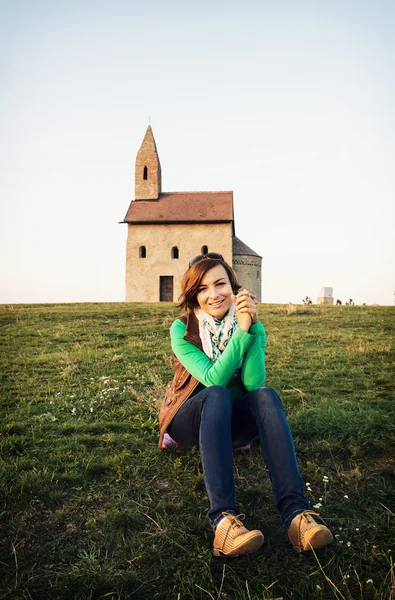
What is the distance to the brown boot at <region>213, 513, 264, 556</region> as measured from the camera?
2.12m

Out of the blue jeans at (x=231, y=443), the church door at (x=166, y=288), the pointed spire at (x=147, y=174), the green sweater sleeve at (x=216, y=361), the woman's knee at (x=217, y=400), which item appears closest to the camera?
the blue jeans at (x=231, y=443)

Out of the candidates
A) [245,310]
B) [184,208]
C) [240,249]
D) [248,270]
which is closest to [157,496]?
[245,310]

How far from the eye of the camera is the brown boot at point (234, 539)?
2.12m

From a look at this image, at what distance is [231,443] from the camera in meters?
2.54

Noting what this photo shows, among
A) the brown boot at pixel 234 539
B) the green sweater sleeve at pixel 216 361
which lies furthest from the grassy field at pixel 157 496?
the green sweater sleeve at pixel 216 361

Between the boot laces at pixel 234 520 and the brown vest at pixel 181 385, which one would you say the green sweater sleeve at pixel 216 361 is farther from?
the boot laces at pixel 234 520

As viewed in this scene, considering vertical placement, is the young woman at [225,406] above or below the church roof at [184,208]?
below

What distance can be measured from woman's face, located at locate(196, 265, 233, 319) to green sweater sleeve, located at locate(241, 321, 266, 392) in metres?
0.38

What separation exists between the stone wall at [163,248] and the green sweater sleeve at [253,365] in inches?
1121

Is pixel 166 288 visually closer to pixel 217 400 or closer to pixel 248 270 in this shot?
pixel 248 270

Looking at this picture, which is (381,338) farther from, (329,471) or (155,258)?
(155,258)

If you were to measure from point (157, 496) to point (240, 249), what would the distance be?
30836 mm

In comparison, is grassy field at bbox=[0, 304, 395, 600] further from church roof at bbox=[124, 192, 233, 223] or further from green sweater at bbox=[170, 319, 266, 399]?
church roof at bbox=[124, 192, 233, 223]

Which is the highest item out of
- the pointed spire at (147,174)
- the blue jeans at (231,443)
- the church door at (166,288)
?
the pointed spire at (147,174)
